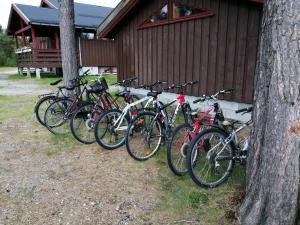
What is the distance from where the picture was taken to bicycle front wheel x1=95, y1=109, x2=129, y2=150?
411 centimetres

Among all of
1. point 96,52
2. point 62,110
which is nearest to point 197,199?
point 62,110

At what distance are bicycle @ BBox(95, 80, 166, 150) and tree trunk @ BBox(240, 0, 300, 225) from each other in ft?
6.77

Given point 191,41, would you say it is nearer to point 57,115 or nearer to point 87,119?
point 87,119

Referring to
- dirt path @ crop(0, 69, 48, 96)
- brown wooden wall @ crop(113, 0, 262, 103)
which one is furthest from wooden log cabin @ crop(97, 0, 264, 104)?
dirt path @ crop(0, 69, 48, 96)

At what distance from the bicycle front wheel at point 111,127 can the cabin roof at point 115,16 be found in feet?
13.5

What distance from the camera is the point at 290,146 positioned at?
2.02 metres

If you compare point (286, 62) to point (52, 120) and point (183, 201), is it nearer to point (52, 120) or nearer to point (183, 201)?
point (183, 201)

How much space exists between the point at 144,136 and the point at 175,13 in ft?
12.9

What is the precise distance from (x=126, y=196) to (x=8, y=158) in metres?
2.20

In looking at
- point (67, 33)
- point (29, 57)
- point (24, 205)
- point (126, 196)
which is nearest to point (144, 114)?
point (126, 196)

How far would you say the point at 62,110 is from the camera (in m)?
5.09

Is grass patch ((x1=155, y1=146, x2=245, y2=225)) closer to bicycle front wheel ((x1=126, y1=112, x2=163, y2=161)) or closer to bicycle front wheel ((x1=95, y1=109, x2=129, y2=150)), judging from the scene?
bicycle front wheel ((x1=126, y1=112, x2=163, y2=161))

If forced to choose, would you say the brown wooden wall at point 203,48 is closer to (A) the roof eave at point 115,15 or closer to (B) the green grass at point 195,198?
(A) the roof eave at point 115,15

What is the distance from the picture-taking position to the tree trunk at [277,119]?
1.94 meters
